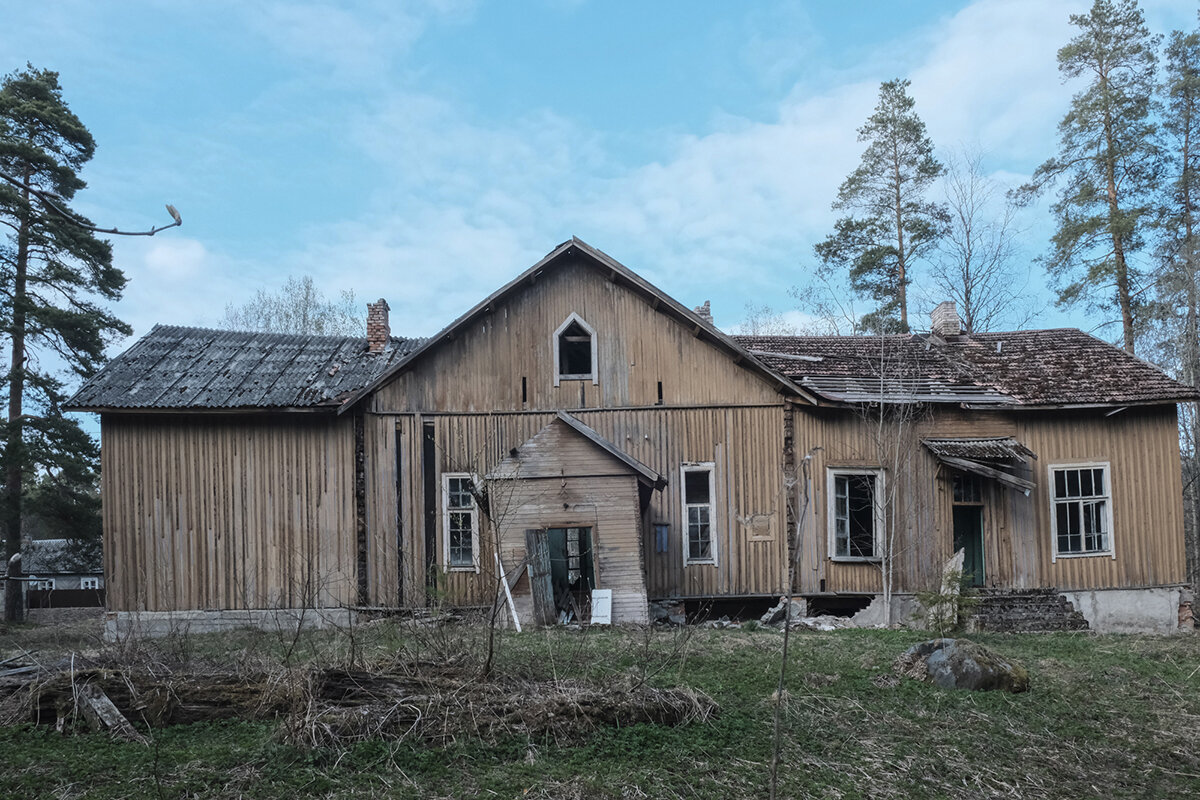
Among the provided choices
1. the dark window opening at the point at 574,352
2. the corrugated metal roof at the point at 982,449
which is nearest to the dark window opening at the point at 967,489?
the corrugated metal roof at the point at 982,449

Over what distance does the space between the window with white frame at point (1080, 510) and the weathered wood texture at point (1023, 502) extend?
133 mm

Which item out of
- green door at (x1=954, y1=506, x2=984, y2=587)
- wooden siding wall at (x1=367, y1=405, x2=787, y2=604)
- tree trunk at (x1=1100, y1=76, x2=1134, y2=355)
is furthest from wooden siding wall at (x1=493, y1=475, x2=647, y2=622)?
tree trunk at (x1=1100, y1=76, x2=1134, y2=355)

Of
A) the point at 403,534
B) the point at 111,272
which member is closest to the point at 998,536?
the point at 403,534

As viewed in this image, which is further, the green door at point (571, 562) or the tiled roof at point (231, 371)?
the green door at point (571, 562)

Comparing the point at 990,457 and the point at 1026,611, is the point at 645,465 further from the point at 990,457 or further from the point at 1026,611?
the point at 1026,611

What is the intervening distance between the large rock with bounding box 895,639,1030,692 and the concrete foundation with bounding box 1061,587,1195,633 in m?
8.48

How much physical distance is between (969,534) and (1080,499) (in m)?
2.16

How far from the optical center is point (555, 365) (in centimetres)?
1684

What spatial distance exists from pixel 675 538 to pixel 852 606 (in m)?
3.63

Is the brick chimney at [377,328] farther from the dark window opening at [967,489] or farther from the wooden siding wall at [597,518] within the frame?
the dark window opening at [967,489]

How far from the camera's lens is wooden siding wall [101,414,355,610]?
1608 centimetres

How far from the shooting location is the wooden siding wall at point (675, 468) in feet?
54.0

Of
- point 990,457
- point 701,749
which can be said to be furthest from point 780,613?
point 701,749

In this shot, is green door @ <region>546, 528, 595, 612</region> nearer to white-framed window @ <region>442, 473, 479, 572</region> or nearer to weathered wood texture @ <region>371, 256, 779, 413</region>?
white-framed window @ <region>442, 473, 479, 572</region>
